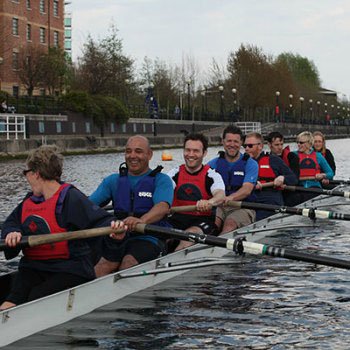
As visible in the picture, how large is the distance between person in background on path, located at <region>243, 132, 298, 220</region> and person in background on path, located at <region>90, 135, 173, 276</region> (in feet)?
14.5

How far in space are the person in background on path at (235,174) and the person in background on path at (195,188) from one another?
99 cm

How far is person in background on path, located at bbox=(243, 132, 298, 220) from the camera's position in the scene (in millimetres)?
12508

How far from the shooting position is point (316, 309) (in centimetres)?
807

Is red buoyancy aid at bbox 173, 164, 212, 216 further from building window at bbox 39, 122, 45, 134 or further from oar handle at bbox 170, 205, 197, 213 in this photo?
building window at bbox 39, 122, 45, 134

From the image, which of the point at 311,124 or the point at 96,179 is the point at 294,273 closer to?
the point at 96,179

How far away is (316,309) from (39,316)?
3.23 metres

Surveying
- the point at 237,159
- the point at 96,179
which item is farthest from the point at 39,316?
the point at 96,179

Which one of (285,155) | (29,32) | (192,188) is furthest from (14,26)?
(192,188)

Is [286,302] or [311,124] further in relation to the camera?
[311,124]

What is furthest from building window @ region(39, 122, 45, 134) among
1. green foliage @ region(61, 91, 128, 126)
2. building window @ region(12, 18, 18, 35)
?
building window @ region(12, 18, 18, 35)

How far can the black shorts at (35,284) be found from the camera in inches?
256

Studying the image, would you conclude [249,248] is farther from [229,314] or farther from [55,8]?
[55,8]

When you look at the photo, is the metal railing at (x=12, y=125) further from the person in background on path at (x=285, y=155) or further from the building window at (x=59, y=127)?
the person in background on path at (x=285, y=155)

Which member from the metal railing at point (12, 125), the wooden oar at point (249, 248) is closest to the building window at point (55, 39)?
the metal railing at point (12, 125)
